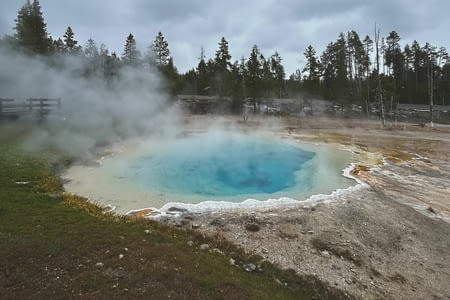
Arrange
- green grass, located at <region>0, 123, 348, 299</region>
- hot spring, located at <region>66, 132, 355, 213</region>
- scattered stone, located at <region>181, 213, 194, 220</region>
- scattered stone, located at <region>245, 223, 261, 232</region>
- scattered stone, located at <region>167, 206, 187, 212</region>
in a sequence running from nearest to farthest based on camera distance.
Answer: green grass, located at <region>0, 123, 348, 299</region>, scattered stone, located at <region>245, 223, 261, 232</region>, scattered stone, located at <region>181, 213, 194, 220</region>, scattered stone, located at <region>167, 206, 187, 212</region>, hot spring, located at <region>66, 132, 355, 213</region>

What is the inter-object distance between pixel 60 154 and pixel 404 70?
71.0 metres

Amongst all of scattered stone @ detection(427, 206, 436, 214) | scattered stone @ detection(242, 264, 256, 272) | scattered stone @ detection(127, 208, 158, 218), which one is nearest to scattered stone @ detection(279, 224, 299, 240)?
scattered stone @ detection(242, 264, 256, 272)

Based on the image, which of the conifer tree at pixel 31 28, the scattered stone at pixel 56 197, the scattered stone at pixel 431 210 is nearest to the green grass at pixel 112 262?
the scattered stone at pixel 56 197

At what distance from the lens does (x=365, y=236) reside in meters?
9.25

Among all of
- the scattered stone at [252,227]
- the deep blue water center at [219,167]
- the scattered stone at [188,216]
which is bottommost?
the scattered stone at [252,227]

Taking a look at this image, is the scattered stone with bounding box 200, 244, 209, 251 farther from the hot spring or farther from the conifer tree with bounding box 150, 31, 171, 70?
the conifer tree with bounding box 150, 31, 171, 70

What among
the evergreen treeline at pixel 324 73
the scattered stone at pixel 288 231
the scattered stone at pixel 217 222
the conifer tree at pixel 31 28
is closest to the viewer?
the scattered stone at pixel 288 231

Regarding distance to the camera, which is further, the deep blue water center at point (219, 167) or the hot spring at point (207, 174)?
the deep blue water center at point (219, 167)

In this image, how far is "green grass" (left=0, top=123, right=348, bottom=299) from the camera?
5453 mm

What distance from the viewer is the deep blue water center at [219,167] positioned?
1437 centimetres

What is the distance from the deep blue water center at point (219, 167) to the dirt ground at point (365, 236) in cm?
329

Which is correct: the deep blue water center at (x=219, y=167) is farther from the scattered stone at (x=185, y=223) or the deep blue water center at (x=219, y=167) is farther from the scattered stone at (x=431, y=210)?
the scattered stone at (x=431, y=210)

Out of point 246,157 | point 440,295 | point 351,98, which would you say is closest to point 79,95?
point 246,157

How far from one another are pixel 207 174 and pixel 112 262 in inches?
423
